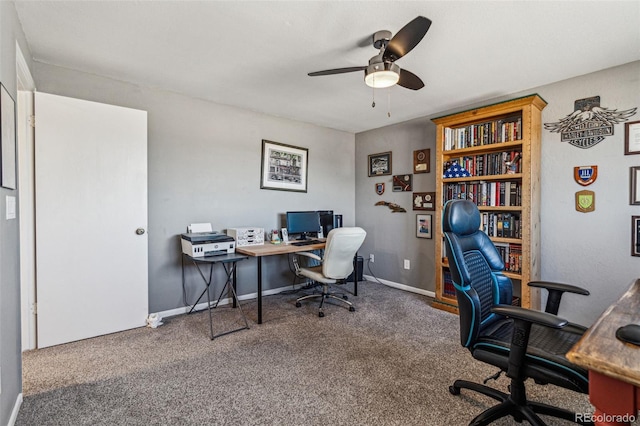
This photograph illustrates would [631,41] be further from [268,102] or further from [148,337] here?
[148,337]

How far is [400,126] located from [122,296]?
3854 mm

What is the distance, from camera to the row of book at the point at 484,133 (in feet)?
9.62

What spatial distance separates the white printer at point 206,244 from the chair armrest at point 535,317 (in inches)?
93.5

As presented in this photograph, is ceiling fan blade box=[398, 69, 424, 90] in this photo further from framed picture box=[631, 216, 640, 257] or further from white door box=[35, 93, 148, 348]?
white door box=[35, 93, 148, 348]

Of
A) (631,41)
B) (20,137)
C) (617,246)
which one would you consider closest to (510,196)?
(617,246)

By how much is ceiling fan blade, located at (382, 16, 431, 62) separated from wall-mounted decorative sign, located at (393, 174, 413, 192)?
229 cm

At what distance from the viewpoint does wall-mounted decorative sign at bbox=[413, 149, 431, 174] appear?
12.8 feet

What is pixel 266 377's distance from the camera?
203cm

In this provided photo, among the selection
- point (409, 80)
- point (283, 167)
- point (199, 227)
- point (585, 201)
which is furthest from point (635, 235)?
point (199, 227)

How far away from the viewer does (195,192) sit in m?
3.32

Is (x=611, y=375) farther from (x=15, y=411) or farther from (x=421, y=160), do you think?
(x=421, y=160)

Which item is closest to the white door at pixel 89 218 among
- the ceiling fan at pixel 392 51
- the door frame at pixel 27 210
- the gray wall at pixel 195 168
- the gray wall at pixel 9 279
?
the door frame at pixel 27 210

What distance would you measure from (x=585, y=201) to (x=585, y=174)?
24 centimetres

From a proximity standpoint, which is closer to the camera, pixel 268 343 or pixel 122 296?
pixel 268 343
